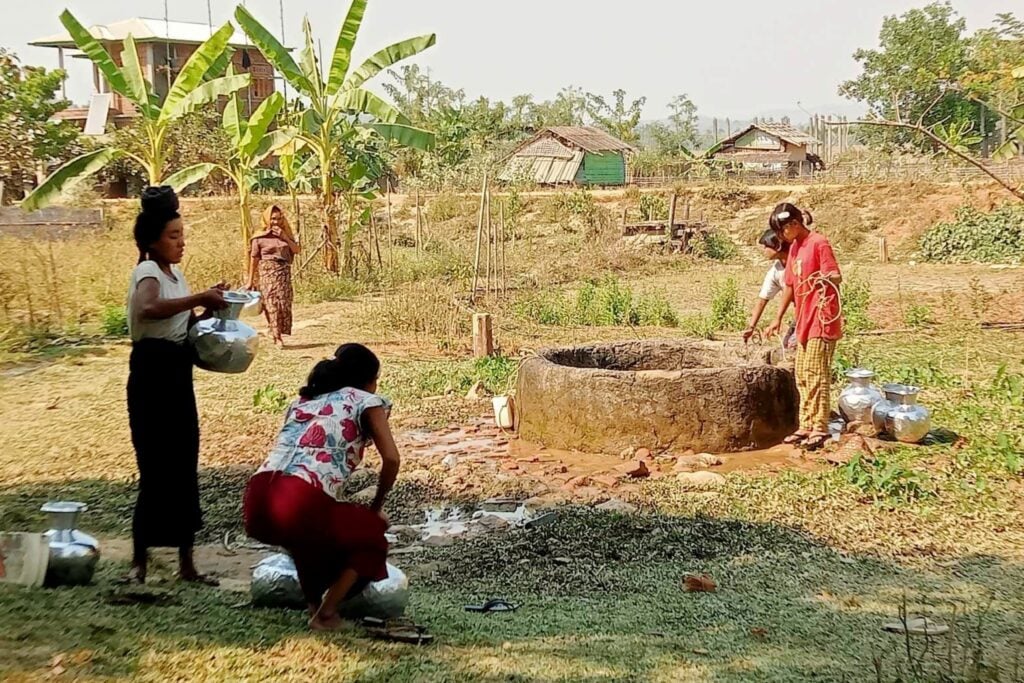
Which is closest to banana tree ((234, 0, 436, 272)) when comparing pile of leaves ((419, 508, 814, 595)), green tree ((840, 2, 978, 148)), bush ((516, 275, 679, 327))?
bush ((516, 275, 679, 327))

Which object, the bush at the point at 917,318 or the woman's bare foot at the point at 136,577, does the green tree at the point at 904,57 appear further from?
the woman's bare foot at the point at 136,577

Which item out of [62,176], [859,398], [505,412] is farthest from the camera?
[62,176]

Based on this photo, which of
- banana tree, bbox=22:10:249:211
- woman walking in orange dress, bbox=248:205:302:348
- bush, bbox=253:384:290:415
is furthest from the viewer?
banana tree, bbox=22:10:249:211

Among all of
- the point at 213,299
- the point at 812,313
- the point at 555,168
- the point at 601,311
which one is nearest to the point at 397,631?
the point at 213,299

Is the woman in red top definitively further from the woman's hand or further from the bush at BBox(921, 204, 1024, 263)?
the bush at BBox(921, 204, 1024, 263)

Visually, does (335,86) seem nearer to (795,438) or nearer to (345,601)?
(795,438)

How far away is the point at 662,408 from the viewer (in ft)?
22.7

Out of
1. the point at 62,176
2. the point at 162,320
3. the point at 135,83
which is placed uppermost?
the point at 135,83

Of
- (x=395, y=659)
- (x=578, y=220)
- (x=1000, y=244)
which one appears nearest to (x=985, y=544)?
(x=395, y=659)

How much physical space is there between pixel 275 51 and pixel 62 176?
3.49 metres

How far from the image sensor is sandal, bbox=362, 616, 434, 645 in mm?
3590

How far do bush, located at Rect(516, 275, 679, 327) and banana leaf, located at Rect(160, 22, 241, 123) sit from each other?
208 inches

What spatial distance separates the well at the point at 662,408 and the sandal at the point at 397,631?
341 cm

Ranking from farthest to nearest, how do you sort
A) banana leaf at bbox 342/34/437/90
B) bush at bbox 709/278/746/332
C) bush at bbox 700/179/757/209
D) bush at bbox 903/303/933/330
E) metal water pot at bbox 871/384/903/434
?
bush at bbox 700/179/757/209 < banana leaf at bbox 342/34/437/90 < bush at bbox 903/303/933/330 < bush at bbox 709/278/746/332 < metal water pot at bbox 871/384/903/434
